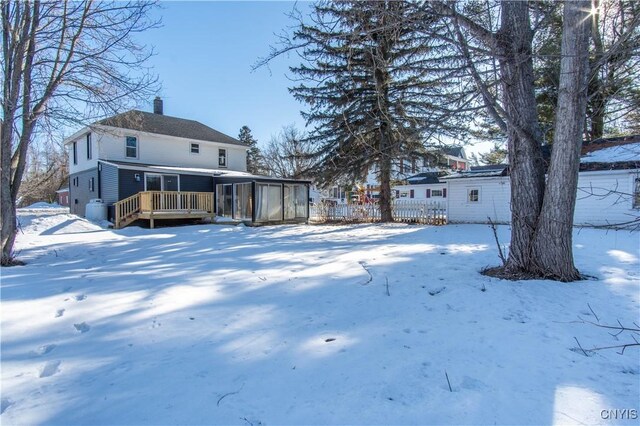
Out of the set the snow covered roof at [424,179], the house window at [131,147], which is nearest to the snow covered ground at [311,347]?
the house window at [131,147]

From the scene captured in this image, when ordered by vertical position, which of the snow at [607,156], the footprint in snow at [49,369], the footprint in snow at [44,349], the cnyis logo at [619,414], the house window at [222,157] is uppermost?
the house window at [222,157]

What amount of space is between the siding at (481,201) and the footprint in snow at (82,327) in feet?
56.1

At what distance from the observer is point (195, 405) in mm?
2295

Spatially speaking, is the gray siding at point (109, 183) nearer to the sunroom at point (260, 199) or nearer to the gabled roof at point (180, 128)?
the gabled roof at point (180, 128)

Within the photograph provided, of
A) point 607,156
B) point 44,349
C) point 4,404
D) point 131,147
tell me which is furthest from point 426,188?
point 4,404

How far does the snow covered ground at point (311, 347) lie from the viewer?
227 cm

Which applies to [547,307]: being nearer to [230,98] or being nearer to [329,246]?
[329,246]

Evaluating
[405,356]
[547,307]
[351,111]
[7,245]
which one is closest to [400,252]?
[547,307]

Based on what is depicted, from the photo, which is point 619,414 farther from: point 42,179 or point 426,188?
point 42,179

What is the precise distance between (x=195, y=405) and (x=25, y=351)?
189 cm

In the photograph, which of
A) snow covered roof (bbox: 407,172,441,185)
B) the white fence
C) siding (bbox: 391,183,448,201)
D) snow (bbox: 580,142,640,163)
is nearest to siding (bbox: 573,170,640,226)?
snow (bbox: 580,142,640,163)

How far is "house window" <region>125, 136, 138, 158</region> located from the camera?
59.4ft

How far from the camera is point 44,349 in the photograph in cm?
303

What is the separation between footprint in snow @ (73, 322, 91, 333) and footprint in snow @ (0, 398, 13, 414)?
3.69 feet
